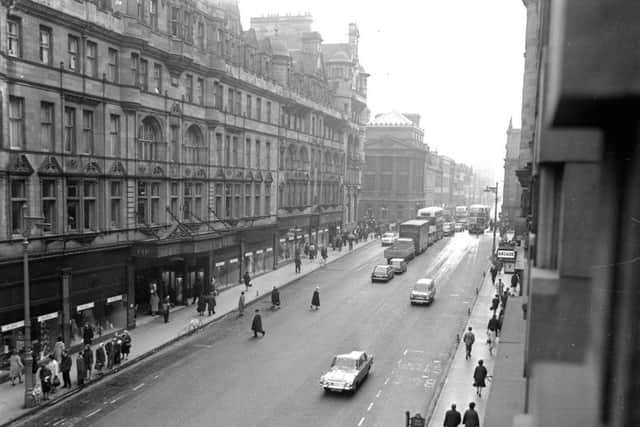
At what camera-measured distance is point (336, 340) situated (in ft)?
93.4

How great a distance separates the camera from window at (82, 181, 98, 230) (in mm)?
28694

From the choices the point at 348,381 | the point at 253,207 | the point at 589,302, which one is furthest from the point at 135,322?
the point at 589,302

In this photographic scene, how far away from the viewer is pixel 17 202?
970 inches

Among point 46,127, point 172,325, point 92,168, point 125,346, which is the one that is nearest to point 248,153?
point 172,325

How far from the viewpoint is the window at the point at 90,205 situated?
2869 cm

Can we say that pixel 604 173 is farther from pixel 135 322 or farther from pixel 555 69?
pixel 135 322

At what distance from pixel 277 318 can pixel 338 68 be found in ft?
164

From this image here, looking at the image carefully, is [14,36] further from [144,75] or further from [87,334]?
[87,334]

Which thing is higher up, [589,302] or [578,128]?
[578,128]

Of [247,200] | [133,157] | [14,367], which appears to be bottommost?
[14,367]

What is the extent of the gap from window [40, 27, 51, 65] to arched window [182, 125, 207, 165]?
1171cm

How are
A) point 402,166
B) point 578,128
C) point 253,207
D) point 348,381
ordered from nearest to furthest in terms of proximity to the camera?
point 578,128 < point 348,381 < point 253,207 < point 402,166

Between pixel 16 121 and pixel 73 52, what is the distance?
4.82 meters

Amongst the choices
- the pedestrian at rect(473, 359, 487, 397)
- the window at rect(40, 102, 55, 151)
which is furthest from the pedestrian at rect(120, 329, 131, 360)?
the pedestrian at rect(473, 359, 487, 397)
